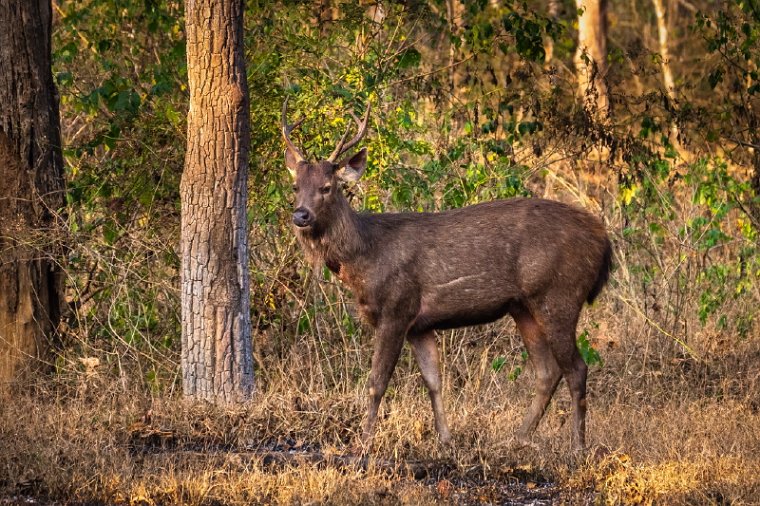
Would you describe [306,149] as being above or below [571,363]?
above

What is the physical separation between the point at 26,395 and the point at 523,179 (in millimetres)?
4803

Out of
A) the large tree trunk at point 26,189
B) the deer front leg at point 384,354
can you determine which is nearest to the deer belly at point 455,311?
the deer front leg at point 384,354

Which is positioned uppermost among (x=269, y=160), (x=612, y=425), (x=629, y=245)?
(x=269, y=160)

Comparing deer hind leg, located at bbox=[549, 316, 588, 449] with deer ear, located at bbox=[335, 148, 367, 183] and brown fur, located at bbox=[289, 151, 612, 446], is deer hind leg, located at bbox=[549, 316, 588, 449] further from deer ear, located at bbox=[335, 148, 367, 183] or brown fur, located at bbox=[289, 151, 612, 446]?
deer ear, located at bbox=[335, 148, 367, 183]

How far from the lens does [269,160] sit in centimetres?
1087

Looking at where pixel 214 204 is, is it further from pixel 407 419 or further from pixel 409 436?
pixel 409 436

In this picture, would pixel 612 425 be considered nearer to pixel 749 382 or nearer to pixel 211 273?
pixel 749 382

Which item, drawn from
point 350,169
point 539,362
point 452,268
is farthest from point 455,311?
point 350,169

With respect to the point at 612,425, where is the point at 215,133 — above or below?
above

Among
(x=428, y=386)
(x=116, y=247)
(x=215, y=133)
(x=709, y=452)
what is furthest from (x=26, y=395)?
(x=709, y=452)

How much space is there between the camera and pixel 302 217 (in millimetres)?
8836

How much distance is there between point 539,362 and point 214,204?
274 cm

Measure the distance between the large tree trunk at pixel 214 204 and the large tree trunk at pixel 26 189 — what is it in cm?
164

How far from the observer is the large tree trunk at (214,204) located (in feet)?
30.2
